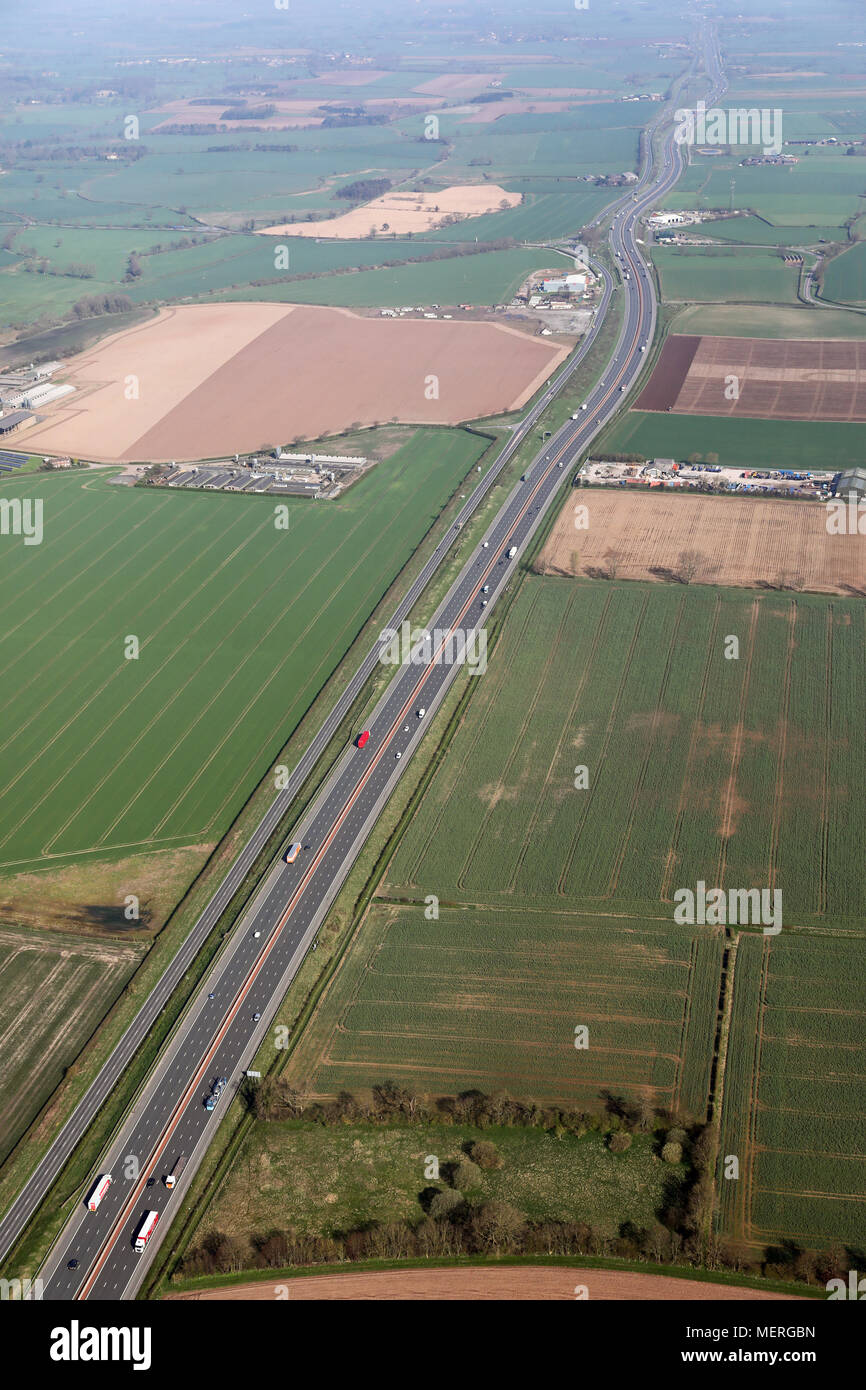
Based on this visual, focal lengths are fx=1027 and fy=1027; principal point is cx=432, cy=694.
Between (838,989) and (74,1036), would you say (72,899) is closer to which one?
(74,1036)

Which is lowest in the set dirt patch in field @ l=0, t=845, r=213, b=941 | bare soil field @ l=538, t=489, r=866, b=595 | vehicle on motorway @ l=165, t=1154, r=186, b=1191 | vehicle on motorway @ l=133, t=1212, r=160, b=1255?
vehicle on motorway @ l=133, t=1212, r=160, b=1255

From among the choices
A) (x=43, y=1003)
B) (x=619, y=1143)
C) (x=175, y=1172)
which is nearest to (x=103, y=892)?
(x=43, y=1003)

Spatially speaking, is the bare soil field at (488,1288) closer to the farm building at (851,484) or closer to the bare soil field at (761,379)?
the farm building at (851,484)

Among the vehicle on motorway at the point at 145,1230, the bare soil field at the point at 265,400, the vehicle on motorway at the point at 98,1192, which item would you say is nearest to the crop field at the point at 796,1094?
the vehicle on motorway at the point at 145,1230

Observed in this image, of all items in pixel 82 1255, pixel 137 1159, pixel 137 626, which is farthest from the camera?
pixel 137 626

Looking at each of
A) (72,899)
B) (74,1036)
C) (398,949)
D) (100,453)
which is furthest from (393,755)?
(100,453)

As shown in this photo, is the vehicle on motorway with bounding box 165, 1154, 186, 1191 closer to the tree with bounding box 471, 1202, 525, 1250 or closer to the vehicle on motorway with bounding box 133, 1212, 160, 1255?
the vehicle on motorway with bounding box 133, 1212, 160, 1255

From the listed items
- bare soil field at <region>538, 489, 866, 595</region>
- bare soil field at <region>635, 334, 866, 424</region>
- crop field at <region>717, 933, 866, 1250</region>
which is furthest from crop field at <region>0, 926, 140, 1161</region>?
bare soil field at <region>635, 334, 866, 424</region>
